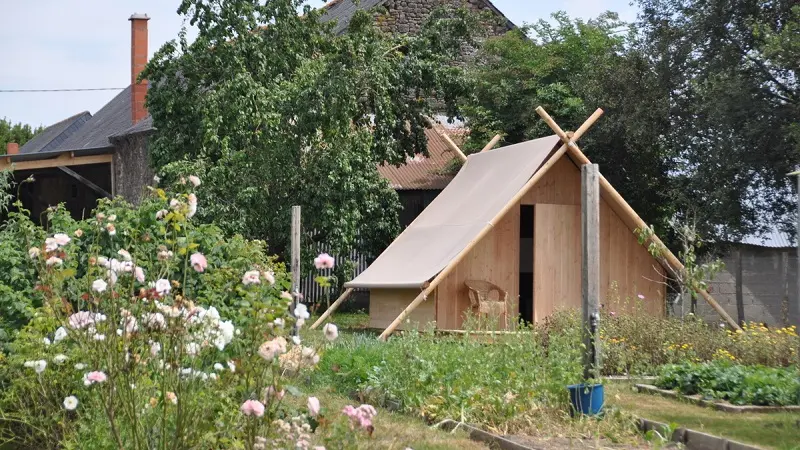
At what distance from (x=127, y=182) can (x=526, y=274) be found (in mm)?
13372

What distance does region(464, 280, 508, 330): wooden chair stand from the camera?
12.9m

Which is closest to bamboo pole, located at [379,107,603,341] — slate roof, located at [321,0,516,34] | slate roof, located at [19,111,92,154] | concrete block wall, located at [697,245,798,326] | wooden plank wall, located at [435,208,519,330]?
wooden plank wall, located at [435,208,519,330]

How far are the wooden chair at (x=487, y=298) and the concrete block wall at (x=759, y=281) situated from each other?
8046 millimetres

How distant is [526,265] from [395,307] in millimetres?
3365

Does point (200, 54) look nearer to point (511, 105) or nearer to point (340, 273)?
point (340, 273)

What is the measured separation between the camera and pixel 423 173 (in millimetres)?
25672

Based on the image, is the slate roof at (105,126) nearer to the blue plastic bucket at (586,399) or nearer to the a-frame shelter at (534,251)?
the a-frame shelter at (534,251)

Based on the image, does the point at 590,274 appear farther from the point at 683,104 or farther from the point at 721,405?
the point at 683,104

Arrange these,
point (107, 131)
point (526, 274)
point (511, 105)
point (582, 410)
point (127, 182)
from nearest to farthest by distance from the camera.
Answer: point (582, 410)
point (526, 274)
point (511, 105)
point (127, 182)
point (107, 131)

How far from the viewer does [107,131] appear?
1214 inches

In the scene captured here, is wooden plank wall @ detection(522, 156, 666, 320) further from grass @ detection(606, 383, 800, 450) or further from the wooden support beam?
grass @ detection(606, 383, 800, 450)

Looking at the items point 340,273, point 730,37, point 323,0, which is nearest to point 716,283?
point 730,37

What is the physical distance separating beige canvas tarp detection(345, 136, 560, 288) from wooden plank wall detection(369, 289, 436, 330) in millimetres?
262

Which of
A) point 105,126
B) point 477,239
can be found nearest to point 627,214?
point 477,239
